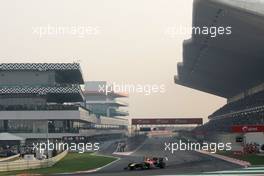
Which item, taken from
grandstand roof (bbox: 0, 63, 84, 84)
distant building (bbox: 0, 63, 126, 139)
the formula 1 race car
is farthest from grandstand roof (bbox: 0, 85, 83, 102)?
the formula 1 race car

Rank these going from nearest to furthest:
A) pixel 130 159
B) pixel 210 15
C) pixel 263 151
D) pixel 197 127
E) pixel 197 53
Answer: pixel 197 127 < pixel 130 159 < pixel 210 15 < pixel 263 151 < pixel 197 53

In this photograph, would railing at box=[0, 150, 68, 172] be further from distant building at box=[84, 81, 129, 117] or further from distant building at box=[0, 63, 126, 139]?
distant building at box=[84, 81, 129, 117]

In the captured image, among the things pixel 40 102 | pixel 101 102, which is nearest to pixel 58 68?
pixel 40 102

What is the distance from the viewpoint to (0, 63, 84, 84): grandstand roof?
51634 mm

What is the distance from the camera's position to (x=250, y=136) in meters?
59.6

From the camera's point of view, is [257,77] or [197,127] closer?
[197,127]

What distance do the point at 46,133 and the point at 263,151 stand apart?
20551 mm

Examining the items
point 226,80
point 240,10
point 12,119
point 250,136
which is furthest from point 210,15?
point 226,80

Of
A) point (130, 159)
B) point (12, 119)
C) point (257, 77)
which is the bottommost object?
point (130, 159)

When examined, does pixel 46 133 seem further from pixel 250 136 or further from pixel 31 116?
pixel 250 136

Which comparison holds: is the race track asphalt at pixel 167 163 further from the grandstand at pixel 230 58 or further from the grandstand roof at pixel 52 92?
the grandstand roof at pixel 52 92

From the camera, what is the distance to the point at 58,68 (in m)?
53.4

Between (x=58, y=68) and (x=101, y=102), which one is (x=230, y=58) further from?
(x=101, y=102)

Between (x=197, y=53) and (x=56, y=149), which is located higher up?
(x=197, y=53)
